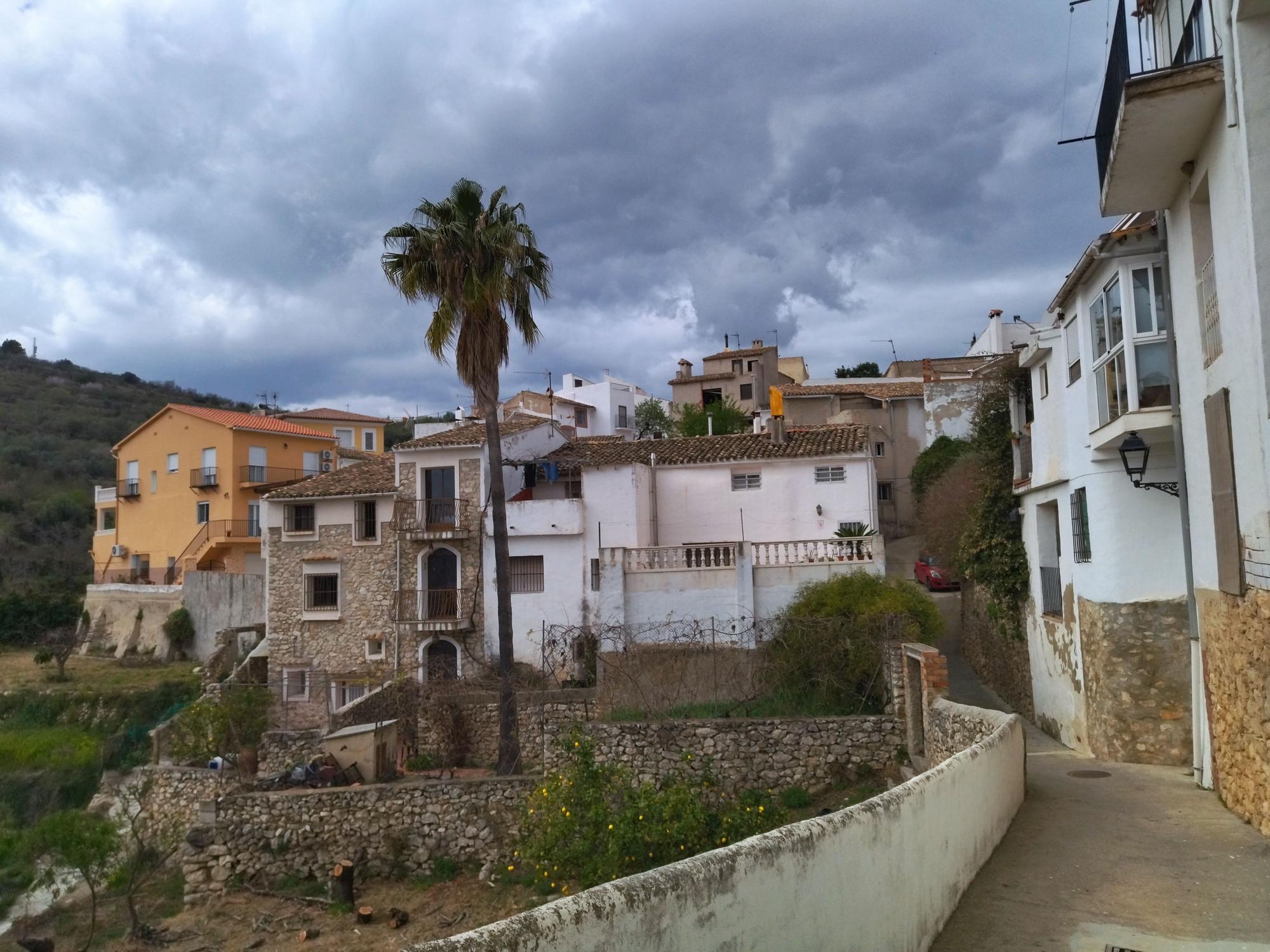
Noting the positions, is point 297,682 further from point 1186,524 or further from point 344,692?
point 1186,524

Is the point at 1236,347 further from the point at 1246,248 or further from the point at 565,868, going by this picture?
the point at 565,868

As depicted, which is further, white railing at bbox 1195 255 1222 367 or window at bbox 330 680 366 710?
window at bbox 330 680 366 710

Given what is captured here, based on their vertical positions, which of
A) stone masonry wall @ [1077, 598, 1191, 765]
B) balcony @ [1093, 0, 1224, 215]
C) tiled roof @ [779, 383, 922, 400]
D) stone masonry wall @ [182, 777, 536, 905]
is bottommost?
stone masonry wall @ [182, 777, 536, 905]

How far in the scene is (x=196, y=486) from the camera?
4247 cm

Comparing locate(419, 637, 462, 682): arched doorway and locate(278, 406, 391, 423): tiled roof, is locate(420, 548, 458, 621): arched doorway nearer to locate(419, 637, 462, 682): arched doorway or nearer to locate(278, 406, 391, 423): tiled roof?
locate(419, 637, 462, 682): arched doorway

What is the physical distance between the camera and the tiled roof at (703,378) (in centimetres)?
5648

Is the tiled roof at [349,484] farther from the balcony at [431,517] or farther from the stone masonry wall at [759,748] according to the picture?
the stone masonry wall at [759,748]

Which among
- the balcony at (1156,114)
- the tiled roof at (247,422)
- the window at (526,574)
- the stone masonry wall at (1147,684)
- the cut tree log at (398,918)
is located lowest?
the cut tree log at (398,918)

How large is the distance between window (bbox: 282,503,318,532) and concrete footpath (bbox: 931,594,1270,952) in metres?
25.2

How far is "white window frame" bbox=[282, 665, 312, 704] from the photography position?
28.2m

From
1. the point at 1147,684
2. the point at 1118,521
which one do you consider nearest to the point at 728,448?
the point at 1118,521

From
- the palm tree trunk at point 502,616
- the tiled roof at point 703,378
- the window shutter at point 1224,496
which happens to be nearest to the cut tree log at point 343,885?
the palm tree trunk at point 502,616

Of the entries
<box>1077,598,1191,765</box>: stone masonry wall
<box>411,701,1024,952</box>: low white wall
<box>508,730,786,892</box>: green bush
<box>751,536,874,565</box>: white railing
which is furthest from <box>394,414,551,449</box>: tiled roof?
<box>411,701,1024,952</box>: low white wall

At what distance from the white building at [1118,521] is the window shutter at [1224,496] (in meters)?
2.06
